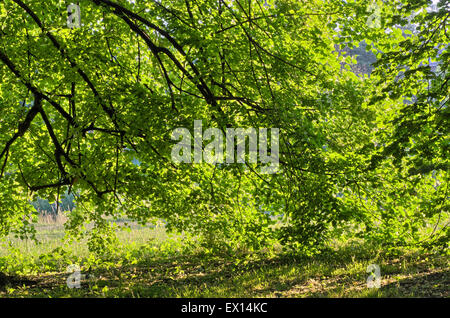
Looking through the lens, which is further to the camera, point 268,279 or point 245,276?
point 245,276

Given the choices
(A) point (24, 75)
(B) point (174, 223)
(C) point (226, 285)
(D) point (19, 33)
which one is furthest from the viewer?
(C) point (226, 285)

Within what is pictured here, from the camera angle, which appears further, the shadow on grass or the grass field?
the grass field

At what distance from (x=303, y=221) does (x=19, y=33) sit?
17.7ft

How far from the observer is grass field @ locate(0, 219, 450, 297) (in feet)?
23.6

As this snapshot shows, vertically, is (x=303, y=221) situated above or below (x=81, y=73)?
below

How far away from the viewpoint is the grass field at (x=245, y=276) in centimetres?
720

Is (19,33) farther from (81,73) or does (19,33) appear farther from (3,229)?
(3,229)

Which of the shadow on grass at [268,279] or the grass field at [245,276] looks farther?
the grass field at [245,276]

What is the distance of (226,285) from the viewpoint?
27.9ft

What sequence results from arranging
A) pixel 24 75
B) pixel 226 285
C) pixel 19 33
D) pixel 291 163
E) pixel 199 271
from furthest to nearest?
1. pixel 199 271
2. pixel 226 285
3. pixel 19 33
4. pixel 24 75
5. pixel 291 163

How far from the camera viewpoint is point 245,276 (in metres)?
9.15

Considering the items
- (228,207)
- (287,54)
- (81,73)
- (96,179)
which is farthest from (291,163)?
(81,73)

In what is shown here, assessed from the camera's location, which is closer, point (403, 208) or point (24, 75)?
point (24, 75)

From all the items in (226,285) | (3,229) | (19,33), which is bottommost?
(226,285)
